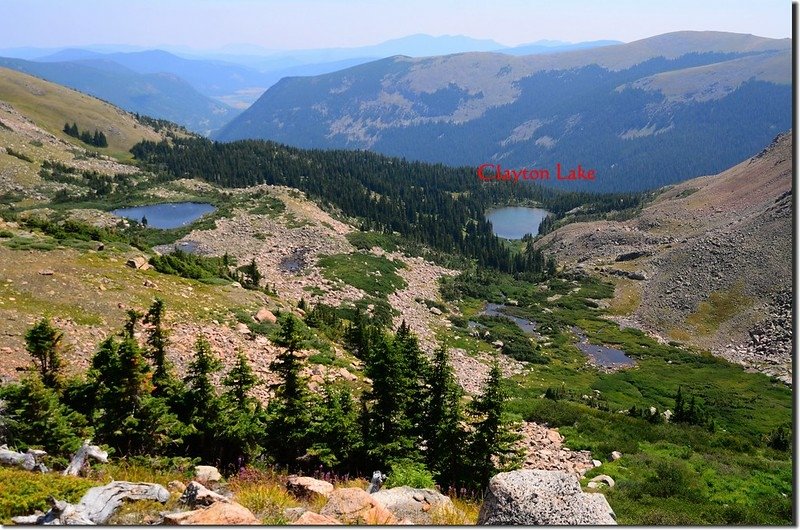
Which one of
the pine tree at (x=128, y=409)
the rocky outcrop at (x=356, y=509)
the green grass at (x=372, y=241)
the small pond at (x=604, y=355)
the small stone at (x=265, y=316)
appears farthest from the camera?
the green grass at (x=372, y=241)

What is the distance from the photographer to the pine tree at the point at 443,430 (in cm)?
1977

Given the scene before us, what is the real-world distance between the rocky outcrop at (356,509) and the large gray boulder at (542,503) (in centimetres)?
219

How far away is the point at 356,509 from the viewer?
37.0ft

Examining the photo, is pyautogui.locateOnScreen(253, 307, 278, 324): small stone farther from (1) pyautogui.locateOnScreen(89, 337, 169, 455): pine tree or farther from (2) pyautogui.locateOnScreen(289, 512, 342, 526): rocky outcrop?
(2) pyautogui.locateOnScreen(289, 512, 342, 526): rocky outcrop

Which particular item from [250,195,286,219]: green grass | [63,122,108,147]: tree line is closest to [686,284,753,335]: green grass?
[250,195,286,219]: green grass

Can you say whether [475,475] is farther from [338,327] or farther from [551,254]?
[551,254]

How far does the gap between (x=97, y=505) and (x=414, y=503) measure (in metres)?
6.97

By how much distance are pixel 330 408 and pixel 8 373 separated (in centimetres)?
1418

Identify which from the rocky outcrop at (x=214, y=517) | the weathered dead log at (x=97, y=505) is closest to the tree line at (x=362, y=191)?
the weathered dead log at (x=97, y=505)

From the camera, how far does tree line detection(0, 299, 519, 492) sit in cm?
1691

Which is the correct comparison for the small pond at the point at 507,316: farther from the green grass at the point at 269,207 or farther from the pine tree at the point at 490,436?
the pine tree at the point at 490,436

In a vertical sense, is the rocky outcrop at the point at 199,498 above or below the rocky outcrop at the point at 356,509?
above

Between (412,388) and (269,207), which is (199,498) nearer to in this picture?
(412,388)

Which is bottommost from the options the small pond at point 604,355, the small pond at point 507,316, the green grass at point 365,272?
the small pond at point 604,355
